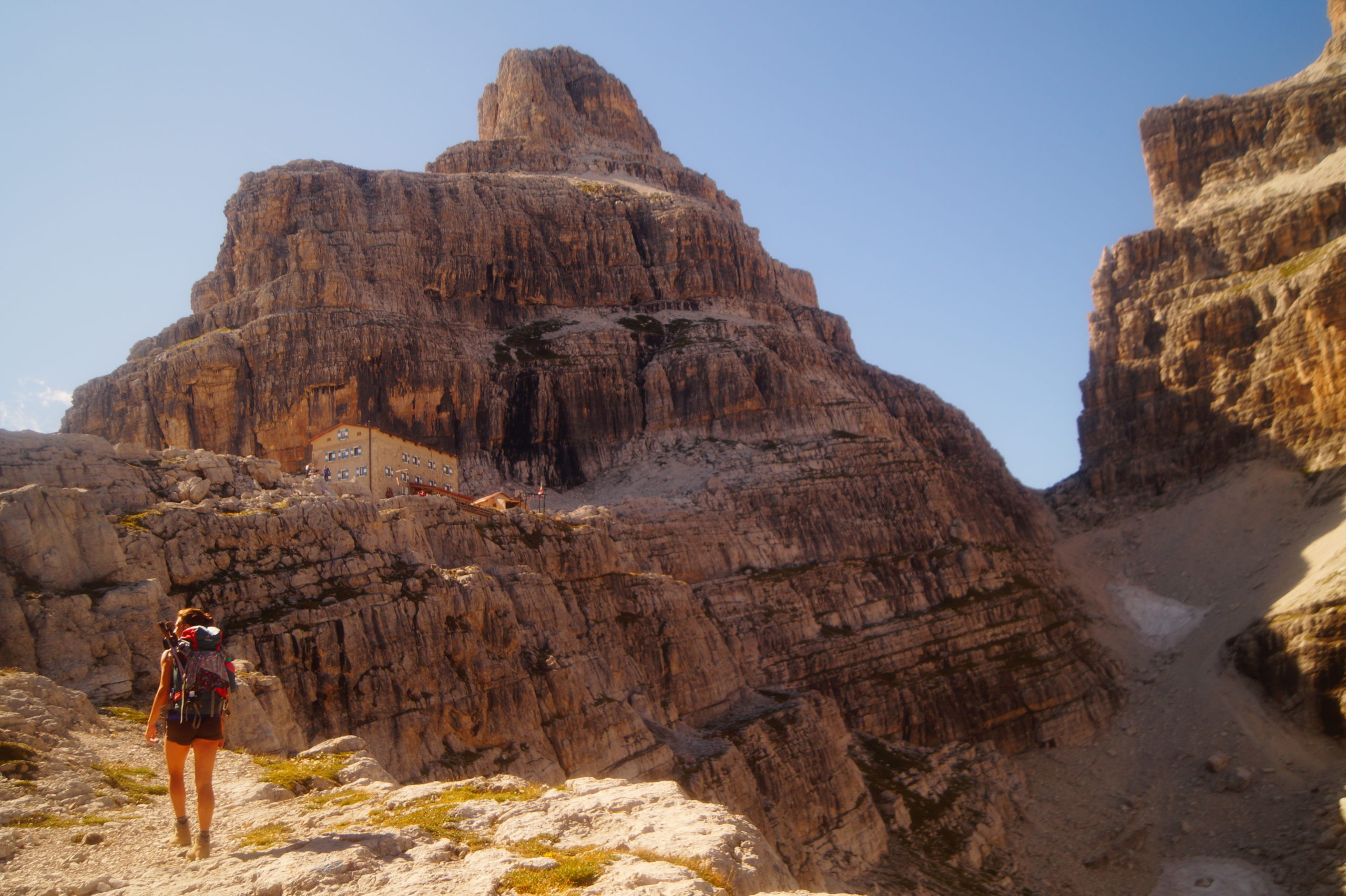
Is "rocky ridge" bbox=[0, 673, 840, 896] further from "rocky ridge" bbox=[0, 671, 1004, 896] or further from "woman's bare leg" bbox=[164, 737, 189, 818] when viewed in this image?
"woman's bare leg" bbox=[164, 737, 189, 818]

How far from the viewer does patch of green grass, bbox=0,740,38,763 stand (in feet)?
60.3

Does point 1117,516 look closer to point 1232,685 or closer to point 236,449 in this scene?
point 1232,685

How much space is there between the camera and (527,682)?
42656 millimetres

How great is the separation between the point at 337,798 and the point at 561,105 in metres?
154

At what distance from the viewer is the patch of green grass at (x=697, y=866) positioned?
15055 millimetres

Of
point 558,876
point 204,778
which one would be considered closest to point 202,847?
point 204,778

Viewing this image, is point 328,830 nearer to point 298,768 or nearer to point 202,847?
point 202,847

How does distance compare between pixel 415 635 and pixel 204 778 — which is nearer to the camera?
pixel 204 778

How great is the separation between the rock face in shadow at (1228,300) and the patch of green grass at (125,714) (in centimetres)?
11133

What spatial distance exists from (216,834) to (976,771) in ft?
232

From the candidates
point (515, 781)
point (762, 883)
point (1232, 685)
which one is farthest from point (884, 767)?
point (762, 883)

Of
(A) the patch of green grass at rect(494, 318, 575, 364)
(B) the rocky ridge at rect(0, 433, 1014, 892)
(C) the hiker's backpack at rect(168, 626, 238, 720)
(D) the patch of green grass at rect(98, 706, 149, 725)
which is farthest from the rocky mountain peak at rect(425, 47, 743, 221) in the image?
(C) the hiker's backpack at rect(168, 626, 238, 720)

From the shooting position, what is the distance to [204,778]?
16.4 m

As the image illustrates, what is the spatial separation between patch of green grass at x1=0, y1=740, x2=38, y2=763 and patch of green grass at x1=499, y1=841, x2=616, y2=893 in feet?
31.6
